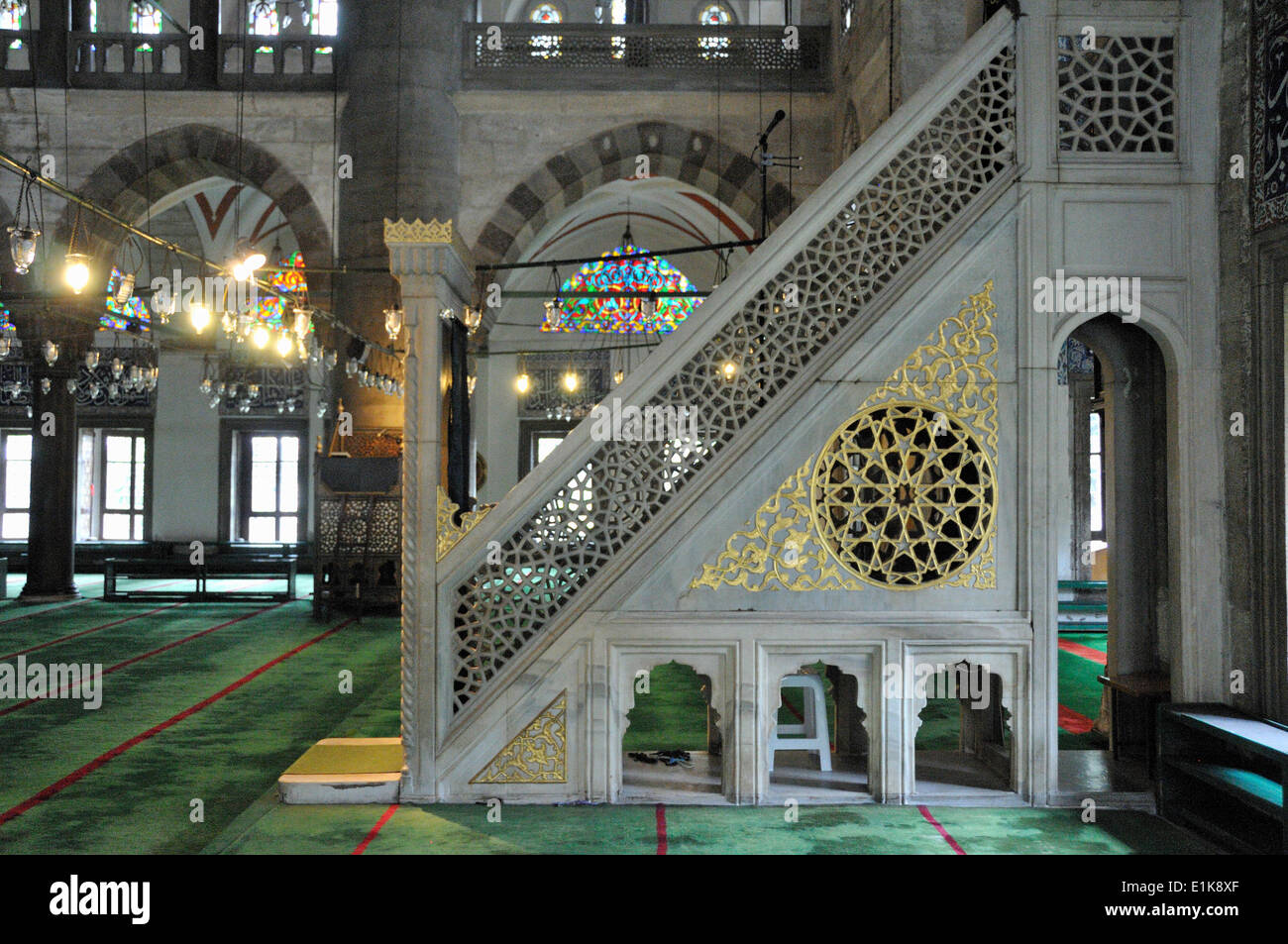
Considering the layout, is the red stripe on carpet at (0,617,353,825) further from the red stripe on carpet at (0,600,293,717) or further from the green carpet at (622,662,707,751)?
the green carpet at (622,662,707,751)

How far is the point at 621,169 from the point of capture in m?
11.4

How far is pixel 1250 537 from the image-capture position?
380 cm

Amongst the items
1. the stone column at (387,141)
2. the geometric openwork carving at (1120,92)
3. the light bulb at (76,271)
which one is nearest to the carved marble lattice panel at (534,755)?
the geometric openwork carving at (1120,92)

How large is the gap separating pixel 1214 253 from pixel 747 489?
201 cm

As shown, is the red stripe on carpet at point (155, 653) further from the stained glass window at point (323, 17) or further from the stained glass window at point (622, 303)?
the stained glass window at point (323, 17)

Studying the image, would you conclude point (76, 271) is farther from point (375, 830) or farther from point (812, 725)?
point (812, 725)

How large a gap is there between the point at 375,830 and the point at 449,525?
1106 mm

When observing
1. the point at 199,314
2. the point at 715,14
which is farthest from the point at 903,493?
the point at 715,14

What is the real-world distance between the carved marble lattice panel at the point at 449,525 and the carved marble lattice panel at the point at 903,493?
895mm

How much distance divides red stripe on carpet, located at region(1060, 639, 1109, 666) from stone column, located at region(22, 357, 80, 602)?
34.9 ft

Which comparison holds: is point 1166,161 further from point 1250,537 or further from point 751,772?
point 751,772

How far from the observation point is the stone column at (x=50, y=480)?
1171 centimetres

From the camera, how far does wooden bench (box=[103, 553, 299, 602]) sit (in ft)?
38.4

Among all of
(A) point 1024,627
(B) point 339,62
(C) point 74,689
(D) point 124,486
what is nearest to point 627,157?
(B) point 339,62
